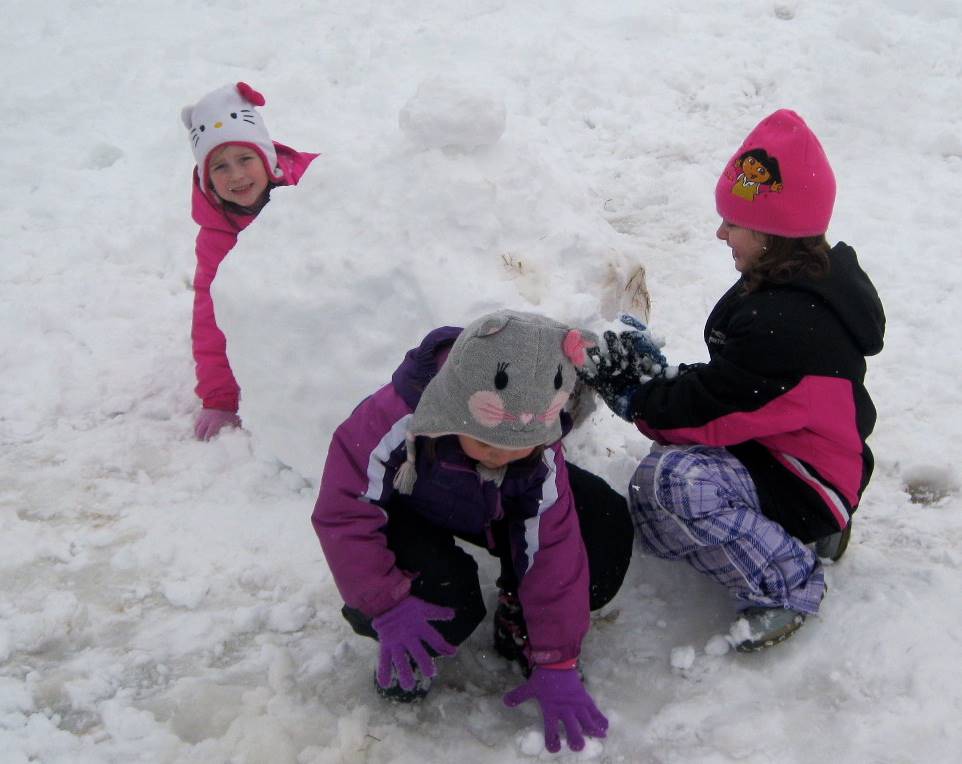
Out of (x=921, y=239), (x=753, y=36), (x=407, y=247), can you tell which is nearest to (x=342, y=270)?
(x=407, y=247)

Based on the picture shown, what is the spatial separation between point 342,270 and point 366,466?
75 cm

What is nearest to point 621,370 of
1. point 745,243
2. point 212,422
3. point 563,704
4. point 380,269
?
point 745,243

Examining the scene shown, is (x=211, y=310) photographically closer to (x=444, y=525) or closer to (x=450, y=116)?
(x=450, y=116)

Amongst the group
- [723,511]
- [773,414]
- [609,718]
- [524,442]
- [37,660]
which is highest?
[524,442]

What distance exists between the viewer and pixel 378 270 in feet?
7.88

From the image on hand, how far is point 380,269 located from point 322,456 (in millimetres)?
597

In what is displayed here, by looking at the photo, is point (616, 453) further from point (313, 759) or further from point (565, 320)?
point (313, 759)

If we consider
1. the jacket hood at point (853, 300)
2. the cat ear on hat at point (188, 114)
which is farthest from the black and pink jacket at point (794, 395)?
the cat ear on hat at point (188, 114)

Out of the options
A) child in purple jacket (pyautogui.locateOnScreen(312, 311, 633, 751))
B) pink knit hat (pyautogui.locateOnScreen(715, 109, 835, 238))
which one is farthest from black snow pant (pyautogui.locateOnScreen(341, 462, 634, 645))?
pink knit hat (pyautogui.locateOnScreen(715, 109, 835, 238))

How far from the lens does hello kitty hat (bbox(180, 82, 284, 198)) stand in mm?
3195

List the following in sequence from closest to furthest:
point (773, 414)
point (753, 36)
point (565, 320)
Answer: point (773, 414) < point (565, 320) < point (753, 36)

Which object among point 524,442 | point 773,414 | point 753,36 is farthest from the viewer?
point 753,36

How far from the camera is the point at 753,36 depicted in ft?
18.1

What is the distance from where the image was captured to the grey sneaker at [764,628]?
6.79ft
